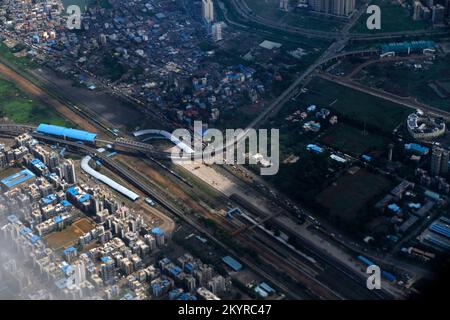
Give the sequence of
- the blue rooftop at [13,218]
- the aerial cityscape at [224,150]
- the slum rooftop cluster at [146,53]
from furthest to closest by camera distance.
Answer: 1. the slum rooftop cluster at [146,53]
2. the blue rooftop at [13,218]
3. the aerial cityscape at [224,150]

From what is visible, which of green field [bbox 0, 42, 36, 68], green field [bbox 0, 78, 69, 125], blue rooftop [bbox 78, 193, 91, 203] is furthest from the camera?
green field [bbox 0, 42, 36, 68]

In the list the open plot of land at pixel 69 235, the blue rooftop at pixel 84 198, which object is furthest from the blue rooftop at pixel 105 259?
the blue rooftop at pixel 84 198

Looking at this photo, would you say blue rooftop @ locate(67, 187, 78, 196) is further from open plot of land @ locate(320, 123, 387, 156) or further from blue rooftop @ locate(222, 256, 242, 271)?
open plot of land @ locate(320, 123, 387, 156)

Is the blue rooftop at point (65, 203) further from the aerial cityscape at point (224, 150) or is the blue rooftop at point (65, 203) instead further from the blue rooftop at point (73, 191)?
the blue rooftop at point (73, 191)

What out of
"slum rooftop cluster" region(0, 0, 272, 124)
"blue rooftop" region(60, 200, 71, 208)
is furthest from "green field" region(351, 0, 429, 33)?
"blue rooftop" region(60, 200, 71, 208)

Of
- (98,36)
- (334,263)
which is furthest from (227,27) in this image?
(334,263)

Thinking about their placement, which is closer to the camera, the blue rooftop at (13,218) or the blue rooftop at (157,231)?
the blue rooftop at (157,231)

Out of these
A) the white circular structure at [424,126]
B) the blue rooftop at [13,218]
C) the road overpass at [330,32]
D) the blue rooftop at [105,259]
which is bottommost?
the blue rooftop at [105,259]

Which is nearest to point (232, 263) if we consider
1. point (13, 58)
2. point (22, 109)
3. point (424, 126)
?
point (424, 126)

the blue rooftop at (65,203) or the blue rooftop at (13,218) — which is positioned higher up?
the blue rooftop at (13,218)
